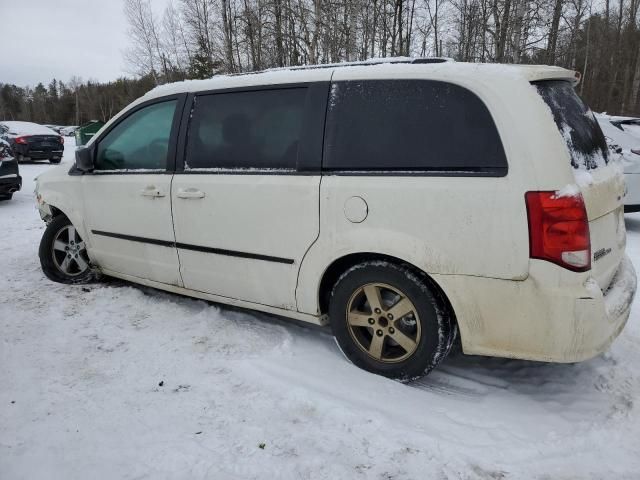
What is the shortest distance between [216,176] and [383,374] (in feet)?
5.62

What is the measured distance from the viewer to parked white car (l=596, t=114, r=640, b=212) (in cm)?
691

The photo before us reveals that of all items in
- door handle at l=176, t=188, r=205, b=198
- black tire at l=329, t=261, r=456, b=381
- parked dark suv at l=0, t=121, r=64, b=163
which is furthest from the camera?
parked dark suv at l=0, t=121, r=64, b=163

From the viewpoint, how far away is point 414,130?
2.63 metres

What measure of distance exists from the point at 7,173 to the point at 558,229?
31.7 feet

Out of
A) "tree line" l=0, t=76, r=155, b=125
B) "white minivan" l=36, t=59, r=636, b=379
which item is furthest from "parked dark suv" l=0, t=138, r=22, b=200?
"tree line" l=0, t=76, r=155, b=125

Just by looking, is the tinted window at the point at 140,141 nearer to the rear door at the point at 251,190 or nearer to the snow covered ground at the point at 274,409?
the rear door at the point at 251,190

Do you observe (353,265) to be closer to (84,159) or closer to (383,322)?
(383,322)

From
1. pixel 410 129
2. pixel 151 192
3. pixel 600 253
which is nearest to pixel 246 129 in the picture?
pixel 151 192

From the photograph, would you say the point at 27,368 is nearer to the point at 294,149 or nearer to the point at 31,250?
the point at 294,149

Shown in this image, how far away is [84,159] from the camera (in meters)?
4.05

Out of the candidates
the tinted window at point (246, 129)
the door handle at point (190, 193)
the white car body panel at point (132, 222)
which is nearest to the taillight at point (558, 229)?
the tinted window at point (246, 129)

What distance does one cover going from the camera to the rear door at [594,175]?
2436 millimetres

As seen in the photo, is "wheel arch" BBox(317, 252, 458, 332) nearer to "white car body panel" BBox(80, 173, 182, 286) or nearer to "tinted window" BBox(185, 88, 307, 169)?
"tinted window" BBox(185, 88, 307, 169)

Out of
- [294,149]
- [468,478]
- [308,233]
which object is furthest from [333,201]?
[468,478]
